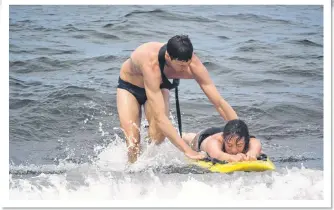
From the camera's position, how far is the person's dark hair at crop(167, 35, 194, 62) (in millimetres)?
6254

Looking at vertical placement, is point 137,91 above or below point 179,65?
below

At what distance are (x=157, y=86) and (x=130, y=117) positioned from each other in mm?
576

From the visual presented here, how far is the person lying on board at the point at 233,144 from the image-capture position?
6.45 m

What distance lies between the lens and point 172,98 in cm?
966

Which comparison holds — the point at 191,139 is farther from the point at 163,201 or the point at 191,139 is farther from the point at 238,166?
the point at 163,201

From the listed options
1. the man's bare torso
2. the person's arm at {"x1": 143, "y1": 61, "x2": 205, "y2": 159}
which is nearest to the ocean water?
the person's arm at {"x1": 143, "y1": 61, "x2": 205, "y2": 159}

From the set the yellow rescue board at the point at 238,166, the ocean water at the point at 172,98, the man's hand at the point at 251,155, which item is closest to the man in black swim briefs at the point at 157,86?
the yellow rescue board at the point at 238,166

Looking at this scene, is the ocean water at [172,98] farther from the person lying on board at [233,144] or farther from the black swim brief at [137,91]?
the black swim brief at [137,91]

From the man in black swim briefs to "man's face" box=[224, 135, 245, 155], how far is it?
27 centimetres

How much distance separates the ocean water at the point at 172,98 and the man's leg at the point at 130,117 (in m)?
0.17

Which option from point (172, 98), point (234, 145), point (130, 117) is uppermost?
point (130, 117)

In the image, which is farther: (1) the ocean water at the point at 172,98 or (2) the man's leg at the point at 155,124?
(2) the man's leg at the point at 155,124

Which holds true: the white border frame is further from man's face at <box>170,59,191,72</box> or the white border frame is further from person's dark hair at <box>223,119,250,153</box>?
person's dark hair at <box>223,119,250,153</box>

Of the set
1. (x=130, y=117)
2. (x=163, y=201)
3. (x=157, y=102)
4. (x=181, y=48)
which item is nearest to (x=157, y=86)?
(x=157, y=102)
